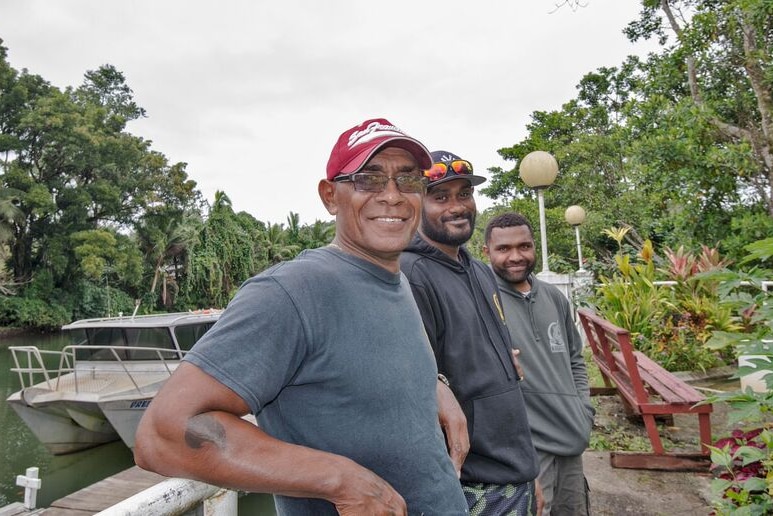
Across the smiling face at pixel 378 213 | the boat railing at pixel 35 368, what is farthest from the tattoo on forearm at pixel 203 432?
the boat railing at pixel 35 368

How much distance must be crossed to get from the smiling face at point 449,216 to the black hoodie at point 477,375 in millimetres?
188

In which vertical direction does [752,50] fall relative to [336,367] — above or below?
above

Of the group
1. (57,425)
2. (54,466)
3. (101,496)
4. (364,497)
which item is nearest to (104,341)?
(57,425)

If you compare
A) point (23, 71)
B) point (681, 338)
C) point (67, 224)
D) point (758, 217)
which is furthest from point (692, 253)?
point (23, 71)

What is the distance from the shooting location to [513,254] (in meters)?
2.91

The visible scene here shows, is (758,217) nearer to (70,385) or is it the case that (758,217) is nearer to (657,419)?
(657,419)

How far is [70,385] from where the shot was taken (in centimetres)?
970

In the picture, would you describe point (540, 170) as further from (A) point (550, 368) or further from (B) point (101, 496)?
(B) point (101, 496)


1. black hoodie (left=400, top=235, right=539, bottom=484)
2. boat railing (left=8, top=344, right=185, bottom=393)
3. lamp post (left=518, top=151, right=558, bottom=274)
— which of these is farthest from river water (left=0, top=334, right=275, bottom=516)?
black hoodie (left=400, top=235, right=539, bottom=484)

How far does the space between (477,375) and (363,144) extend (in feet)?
3.21

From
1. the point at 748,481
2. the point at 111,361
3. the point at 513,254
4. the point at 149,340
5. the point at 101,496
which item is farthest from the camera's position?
the point at 111,361

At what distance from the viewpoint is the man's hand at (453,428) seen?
5.24 feet

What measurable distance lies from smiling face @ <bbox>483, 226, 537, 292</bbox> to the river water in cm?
585

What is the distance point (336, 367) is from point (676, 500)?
3.45m
